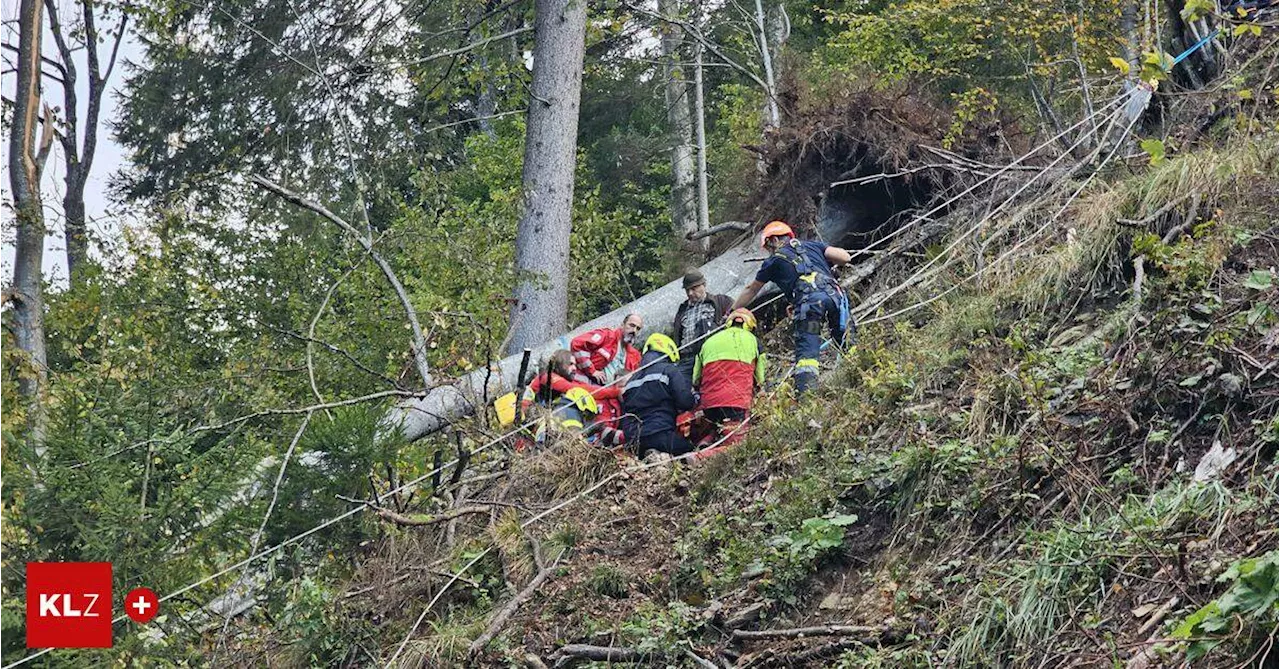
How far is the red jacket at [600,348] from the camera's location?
11688 millimetres

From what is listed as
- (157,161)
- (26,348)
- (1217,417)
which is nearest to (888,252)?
(1217,417)

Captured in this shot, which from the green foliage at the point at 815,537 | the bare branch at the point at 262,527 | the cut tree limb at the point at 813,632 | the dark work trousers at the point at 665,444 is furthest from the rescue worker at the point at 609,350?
the cut tree limb at the point at 813,632

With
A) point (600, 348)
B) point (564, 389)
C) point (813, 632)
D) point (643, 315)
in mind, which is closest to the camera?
point (813, 632)

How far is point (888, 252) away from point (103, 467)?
263 inches

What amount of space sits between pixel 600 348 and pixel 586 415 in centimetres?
167

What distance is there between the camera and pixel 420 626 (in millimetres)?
8648

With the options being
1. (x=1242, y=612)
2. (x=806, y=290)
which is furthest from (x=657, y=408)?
(x=1242, y=612)

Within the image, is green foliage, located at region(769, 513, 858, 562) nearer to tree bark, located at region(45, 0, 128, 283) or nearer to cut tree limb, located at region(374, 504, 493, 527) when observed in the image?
cut tree limb, located at region(374, 504, 493, 527)

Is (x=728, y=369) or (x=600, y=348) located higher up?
(x=600, y=348)

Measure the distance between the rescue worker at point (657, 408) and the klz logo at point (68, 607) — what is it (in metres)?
3.51

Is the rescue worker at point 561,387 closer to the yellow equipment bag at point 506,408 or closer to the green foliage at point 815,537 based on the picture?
the yellow equipment bag at point 506,408

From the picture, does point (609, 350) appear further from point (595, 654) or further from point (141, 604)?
point (595, 654)

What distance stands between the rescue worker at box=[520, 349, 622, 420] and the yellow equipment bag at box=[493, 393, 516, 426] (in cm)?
9

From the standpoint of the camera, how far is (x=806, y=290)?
10844 mm
